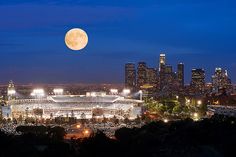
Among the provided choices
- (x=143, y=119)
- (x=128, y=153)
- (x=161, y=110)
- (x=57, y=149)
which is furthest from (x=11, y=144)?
(x=161, y=110)

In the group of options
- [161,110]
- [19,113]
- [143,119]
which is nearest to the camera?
[143,119]

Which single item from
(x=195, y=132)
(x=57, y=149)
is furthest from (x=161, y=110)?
(x=57, y=149)

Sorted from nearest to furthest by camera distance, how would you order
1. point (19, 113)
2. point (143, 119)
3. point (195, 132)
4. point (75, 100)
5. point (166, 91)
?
point (195, 132) → point (143, 119) → point (19, 113) → point (75, 100) → point (166, 91)

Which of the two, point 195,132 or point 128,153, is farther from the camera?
point 195,132

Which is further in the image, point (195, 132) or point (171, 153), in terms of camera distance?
point (195, 132)

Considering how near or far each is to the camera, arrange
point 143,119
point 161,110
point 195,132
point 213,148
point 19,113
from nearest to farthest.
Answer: point 213,148 → point 195,132 → point 143,119 → point 161,110 → point 19,113

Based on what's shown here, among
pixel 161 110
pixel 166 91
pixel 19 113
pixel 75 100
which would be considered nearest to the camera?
pixel 161 110

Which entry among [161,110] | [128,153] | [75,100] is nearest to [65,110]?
[75,100]

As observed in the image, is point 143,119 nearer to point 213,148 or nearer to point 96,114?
point 96,114

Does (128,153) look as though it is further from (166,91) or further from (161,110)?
(166,91)
